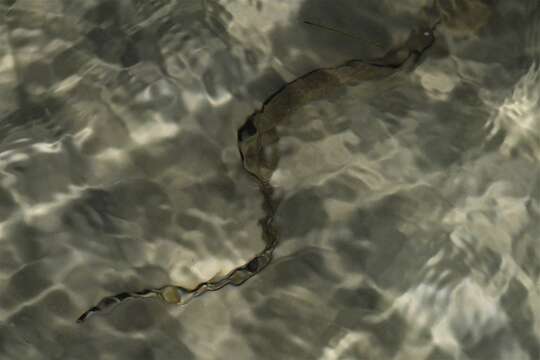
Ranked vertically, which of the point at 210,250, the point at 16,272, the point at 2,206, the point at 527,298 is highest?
the point at 2,206

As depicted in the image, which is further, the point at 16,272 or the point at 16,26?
the point at 16,26

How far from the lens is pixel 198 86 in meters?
1.78

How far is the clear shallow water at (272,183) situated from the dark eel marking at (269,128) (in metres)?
0.02

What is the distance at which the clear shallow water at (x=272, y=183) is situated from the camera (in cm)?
158

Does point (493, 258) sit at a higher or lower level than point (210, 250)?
lower

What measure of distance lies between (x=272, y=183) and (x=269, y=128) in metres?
0.15

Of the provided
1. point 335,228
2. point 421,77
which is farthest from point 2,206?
point 421,77

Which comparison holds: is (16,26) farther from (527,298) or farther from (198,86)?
(527,298)

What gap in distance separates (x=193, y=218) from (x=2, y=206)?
480 millimetres

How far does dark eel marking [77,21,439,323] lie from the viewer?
162 centimetres

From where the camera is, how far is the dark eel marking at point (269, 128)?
5.32ft

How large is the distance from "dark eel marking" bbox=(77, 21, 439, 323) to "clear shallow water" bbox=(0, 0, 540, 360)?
0.07 ft

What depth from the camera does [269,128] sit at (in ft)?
5.83

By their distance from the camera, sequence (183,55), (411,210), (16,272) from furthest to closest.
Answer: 1. (183,55)
2. (411,210)
3. (16,272)
